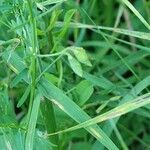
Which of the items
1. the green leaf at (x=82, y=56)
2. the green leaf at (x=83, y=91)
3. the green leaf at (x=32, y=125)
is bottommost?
the green leaf at (x=83, y=91)

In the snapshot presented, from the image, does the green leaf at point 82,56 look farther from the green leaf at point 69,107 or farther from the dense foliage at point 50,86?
the green leaf at point 69,107

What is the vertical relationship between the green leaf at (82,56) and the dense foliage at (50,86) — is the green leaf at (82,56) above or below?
above

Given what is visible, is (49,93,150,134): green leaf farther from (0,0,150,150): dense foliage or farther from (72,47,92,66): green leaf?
(72,47,92,66): green leaf

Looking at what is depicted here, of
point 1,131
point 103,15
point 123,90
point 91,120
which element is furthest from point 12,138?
point 103,15

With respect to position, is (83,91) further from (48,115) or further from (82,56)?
→ (82,56)

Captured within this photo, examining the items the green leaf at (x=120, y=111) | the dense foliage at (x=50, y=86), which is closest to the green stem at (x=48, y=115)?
the dense foliage at (x=50, y=86)

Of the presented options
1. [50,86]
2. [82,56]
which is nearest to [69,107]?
[50,86]
